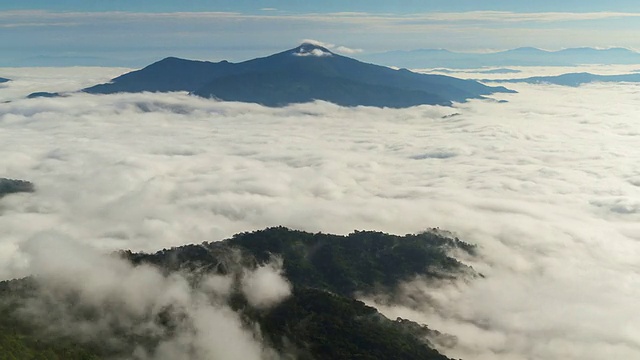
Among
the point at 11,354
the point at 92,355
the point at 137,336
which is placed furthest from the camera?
the point at 137,336

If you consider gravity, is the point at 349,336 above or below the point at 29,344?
below

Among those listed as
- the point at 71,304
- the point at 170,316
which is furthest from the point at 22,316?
the point at 170,316

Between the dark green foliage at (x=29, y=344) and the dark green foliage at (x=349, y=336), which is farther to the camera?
the dark green foliage at (x=349, y=336)

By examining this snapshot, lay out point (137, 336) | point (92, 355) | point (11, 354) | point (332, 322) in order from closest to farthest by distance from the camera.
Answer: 1. point (11, 354)
2. point (92, 355)
3. point (137, 336)
4. point (332, 322)

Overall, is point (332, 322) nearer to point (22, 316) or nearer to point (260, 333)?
point (260, 333)

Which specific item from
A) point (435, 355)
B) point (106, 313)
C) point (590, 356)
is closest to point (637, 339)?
point (590, 356)

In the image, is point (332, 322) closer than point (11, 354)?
No

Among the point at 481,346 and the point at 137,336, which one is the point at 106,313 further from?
the point at 481,346

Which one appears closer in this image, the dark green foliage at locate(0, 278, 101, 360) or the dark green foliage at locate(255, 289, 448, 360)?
the dark green foliage at locate(0, 278, 101, 360)

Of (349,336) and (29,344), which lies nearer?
(29,344)
